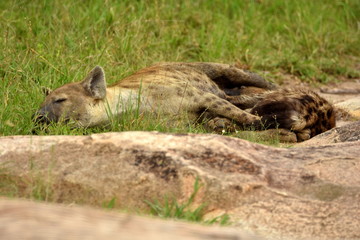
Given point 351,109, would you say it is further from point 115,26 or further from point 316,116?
point 115,26

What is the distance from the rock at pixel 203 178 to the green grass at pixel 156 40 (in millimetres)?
1275

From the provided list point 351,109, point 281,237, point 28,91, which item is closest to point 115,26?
point 28,91

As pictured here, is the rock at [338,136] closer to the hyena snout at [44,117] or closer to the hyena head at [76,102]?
the hyena head at [76,102]

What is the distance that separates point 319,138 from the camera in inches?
197

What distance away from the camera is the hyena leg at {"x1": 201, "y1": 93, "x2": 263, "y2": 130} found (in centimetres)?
523

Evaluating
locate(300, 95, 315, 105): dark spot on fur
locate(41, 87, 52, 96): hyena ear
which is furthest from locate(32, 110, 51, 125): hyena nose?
locate(300, 95, 315, 105): dark spot on fur

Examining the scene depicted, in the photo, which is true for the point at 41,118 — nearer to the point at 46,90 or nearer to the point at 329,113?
the point at 46,90

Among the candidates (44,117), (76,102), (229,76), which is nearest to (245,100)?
(229,76)

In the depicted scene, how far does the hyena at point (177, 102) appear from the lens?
16.1 ft

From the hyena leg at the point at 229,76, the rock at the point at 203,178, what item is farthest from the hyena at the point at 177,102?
the rock at the point at 203,178

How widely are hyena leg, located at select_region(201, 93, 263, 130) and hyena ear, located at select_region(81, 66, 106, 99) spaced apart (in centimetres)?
77

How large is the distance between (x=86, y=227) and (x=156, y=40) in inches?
208

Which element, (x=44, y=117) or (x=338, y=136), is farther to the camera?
(x=338, y=136)

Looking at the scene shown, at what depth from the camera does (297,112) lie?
17.2 ft
